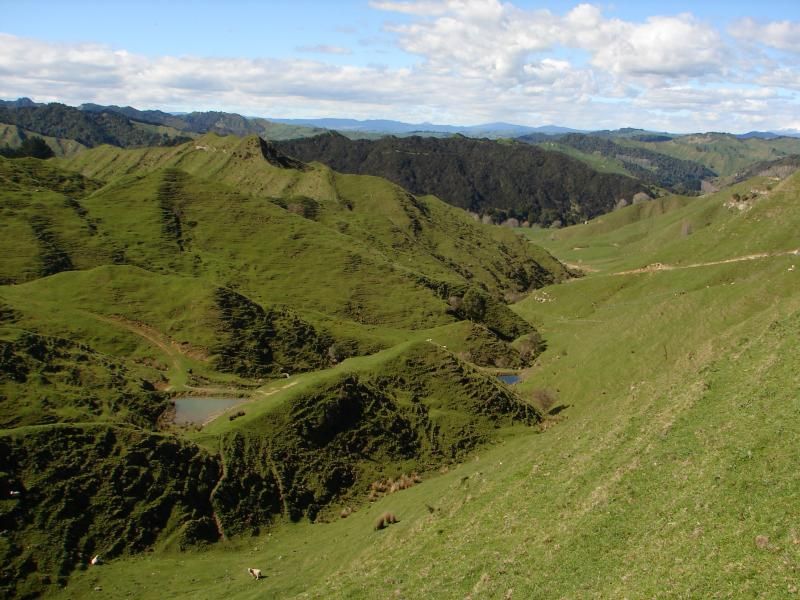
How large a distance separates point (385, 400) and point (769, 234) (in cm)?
9483

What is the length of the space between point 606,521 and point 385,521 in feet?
73.7

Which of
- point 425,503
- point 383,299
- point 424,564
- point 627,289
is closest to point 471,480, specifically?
point 425,503

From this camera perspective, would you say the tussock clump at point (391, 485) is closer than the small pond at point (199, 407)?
Yes

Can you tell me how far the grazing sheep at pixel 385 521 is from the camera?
47344 millimetres

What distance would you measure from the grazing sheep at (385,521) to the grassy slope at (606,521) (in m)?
0.74

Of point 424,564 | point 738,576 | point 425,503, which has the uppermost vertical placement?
point 738,576

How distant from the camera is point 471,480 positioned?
46.2 meters

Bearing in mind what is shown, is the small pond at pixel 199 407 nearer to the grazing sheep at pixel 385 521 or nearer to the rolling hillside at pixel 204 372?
the rolling hillside at pixel 204 372

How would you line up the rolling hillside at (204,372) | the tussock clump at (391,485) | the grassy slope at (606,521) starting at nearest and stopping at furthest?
the grassy slope at (606,521) → the rolling hillside at (204,372) → the tussock clump at (391,485)

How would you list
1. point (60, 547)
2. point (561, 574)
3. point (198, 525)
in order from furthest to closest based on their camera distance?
point (198, 525) → point (60, 547) → point (561, 574)

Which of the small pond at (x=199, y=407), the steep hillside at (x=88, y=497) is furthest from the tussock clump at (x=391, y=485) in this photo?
the small pond at (x=199, y=407)

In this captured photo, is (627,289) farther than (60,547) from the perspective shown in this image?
Yes

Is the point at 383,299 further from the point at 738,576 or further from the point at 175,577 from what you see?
the point at 738,576

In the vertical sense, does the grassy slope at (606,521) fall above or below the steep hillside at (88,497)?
above
